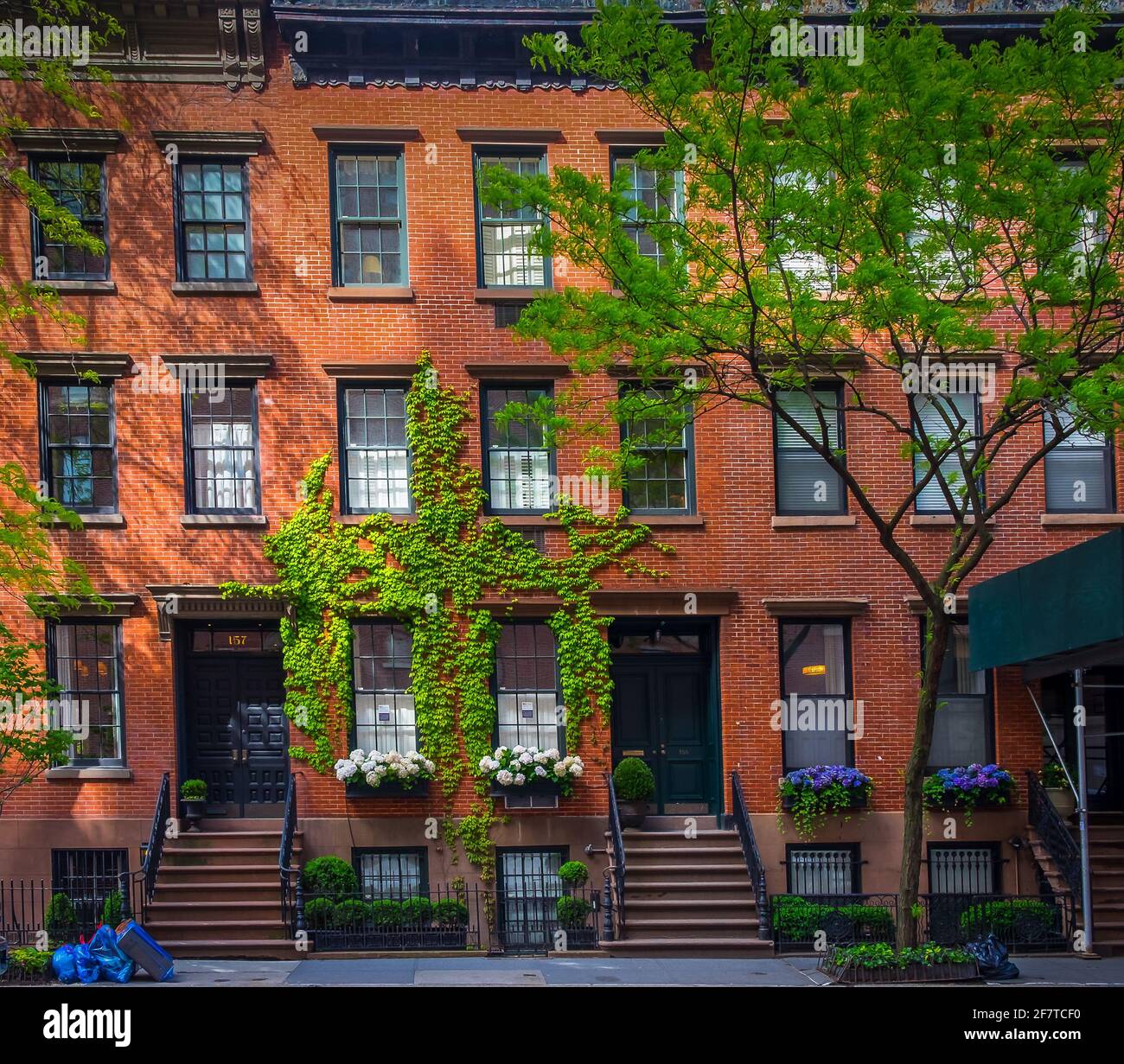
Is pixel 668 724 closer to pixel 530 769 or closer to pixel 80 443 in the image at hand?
pixel 530 769

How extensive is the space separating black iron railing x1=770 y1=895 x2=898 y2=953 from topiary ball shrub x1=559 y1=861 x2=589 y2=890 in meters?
2.71

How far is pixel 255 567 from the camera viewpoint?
20.2 metres

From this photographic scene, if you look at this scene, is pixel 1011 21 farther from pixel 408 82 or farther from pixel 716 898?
pixel 716 898

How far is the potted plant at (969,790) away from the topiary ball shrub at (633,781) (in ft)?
13.6

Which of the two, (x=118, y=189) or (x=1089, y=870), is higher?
(x=118, y=189)

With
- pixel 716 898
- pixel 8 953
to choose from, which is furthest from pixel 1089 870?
pixel 8 953

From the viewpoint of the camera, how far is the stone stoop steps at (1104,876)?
18.8 metres

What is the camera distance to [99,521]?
792 inches

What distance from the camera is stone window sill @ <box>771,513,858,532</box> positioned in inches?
815

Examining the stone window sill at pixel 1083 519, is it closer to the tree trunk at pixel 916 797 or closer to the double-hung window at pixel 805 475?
the double-hung window at pixel 805 475

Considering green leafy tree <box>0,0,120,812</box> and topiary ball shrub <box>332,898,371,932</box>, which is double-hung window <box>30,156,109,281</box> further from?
topiary ball shrub <box>332,898,371,932</box>

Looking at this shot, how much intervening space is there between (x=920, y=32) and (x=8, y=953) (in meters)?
15.3

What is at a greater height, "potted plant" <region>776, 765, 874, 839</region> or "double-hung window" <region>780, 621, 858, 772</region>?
"double-hung window" <region>780, 621, 858, 772</region>

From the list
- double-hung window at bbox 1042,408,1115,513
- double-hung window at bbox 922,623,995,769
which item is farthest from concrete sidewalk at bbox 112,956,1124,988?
double-hung window at bbox 1042,408,1115,513
